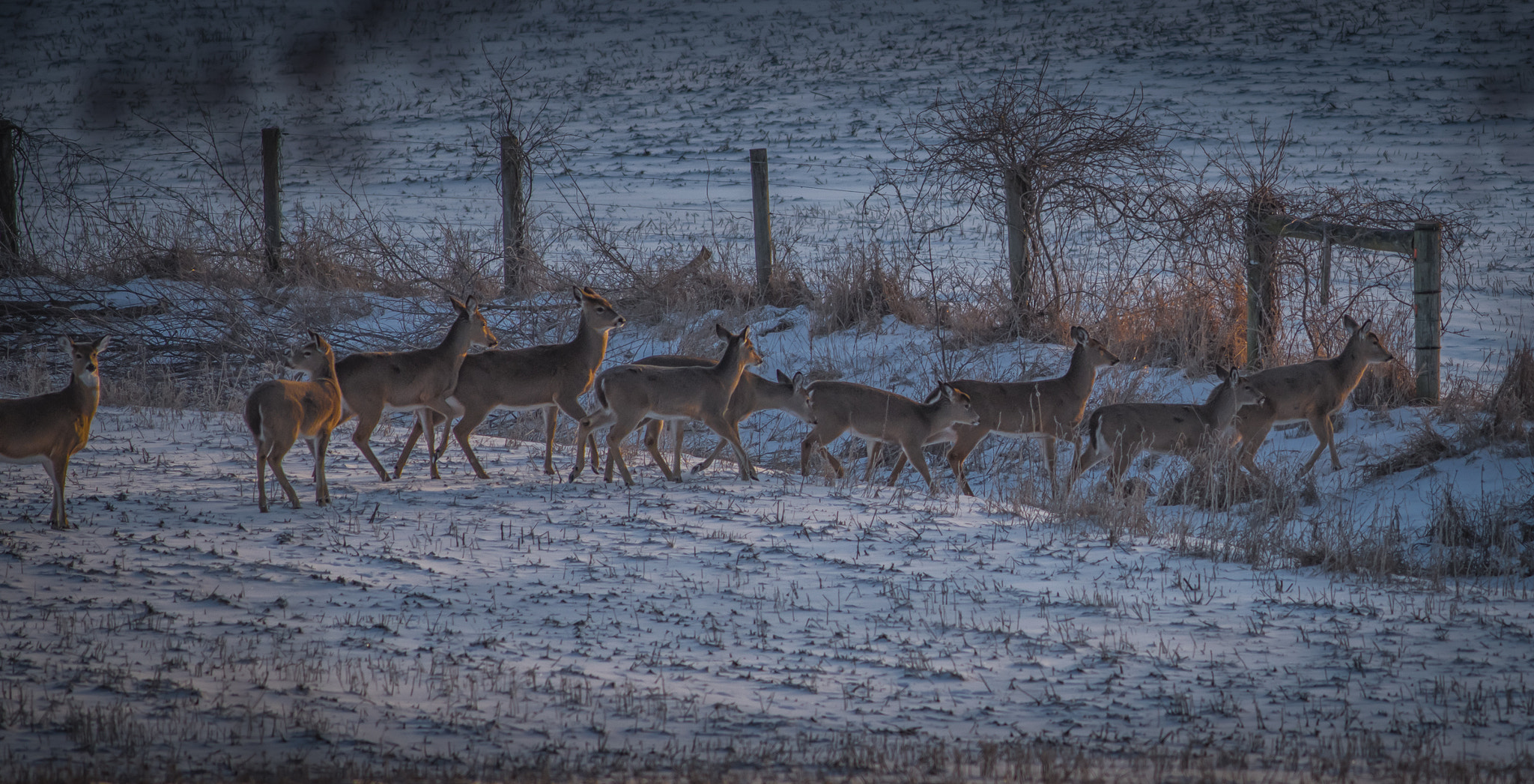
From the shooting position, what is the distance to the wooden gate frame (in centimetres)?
1210

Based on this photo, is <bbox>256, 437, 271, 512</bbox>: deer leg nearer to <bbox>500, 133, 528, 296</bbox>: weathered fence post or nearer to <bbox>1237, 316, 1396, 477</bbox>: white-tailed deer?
<bbox>500, 133, 528, 296</bbox>: weathered fence post

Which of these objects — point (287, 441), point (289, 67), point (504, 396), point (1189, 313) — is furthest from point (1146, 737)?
point (1189, 313)

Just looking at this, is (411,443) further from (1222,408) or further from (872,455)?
(1222,408)

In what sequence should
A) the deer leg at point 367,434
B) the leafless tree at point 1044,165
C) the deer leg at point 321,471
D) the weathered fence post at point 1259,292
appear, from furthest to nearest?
the leafless tree at point 1044,165 < the weathered fence post at point 1259,292 < the deer leg at point 367,434 < the deer leg at point 321,471

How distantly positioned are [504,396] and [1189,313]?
7980 mm

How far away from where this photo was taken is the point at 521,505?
8.91 metres

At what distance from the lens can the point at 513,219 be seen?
56.7 ft

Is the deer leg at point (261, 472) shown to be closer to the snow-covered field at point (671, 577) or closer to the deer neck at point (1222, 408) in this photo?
the snow-covered field at point (671, 577)

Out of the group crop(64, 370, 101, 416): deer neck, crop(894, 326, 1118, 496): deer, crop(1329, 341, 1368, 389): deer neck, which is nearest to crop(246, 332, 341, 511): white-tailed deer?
crop(64, 370, 101, 416): deer neck

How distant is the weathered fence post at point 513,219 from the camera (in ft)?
55.3

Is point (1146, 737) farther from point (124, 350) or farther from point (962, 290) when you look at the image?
point (124, 350)

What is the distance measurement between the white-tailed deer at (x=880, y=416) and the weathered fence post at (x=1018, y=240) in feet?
12.7

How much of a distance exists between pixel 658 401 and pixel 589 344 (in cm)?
119

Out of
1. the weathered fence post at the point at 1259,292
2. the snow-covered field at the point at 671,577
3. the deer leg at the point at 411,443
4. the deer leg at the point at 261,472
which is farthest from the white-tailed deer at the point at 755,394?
the weathered fence post at the point at 1259,292
